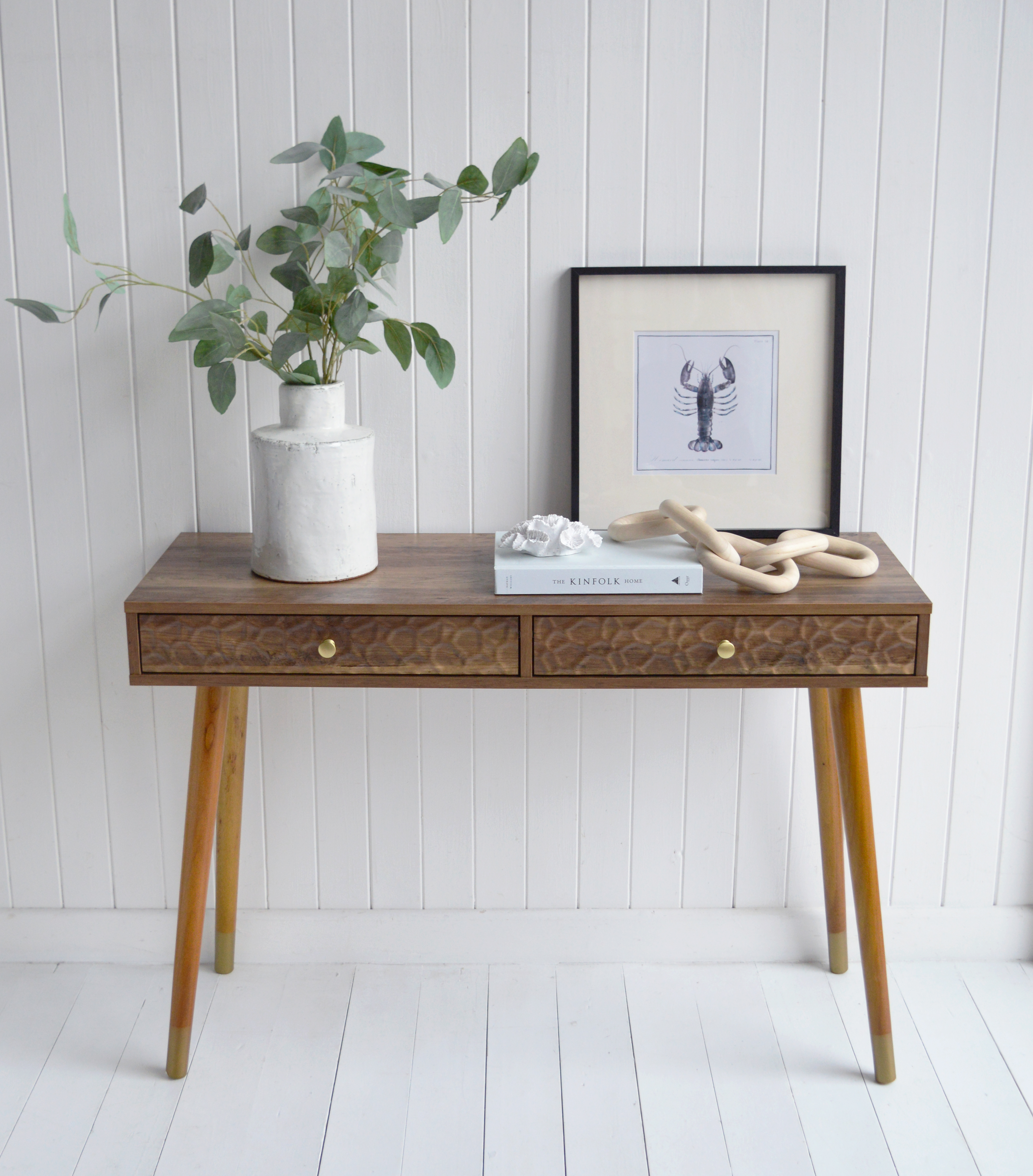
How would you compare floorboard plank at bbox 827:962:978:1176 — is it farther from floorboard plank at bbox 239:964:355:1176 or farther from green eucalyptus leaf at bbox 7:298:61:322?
green eucalyptus leaf at bbox 7:298:61:322

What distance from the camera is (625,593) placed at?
1.64 metres

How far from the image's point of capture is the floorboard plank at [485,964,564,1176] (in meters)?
1.67

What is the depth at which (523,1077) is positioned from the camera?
1.83 meters

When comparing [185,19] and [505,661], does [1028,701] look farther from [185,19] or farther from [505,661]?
[185,19]

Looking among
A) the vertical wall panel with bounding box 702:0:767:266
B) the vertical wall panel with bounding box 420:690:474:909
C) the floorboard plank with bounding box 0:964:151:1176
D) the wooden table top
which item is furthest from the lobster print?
the floorboard plank with bounding box 0:964:151:1176

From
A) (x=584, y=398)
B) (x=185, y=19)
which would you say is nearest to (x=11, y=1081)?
(x=584, y=398)

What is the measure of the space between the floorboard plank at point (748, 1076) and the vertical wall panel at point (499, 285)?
0.90m

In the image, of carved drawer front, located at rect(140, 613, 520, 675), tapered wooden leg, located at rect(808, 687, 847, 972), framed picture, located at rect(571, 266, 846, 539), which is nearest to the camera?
carved drawer front, located at rect(140, 613, 520, 675)

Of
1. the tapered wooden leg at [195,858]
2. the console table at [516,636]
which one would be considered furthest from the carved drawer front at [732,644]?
the tapered wooden leg at [195,858]

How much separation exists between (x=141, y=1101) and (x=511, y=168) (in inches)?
58.5

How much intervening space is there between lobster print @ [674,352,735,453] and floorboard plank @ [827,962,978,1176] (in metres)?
0.99

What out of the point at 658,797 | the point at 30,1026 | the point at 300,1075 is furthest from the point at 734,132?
the point at 30,1026

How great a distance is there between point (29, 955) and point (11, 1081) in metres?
0.35

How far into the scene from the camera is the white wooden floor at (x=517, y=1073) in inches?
Result: 65.6
